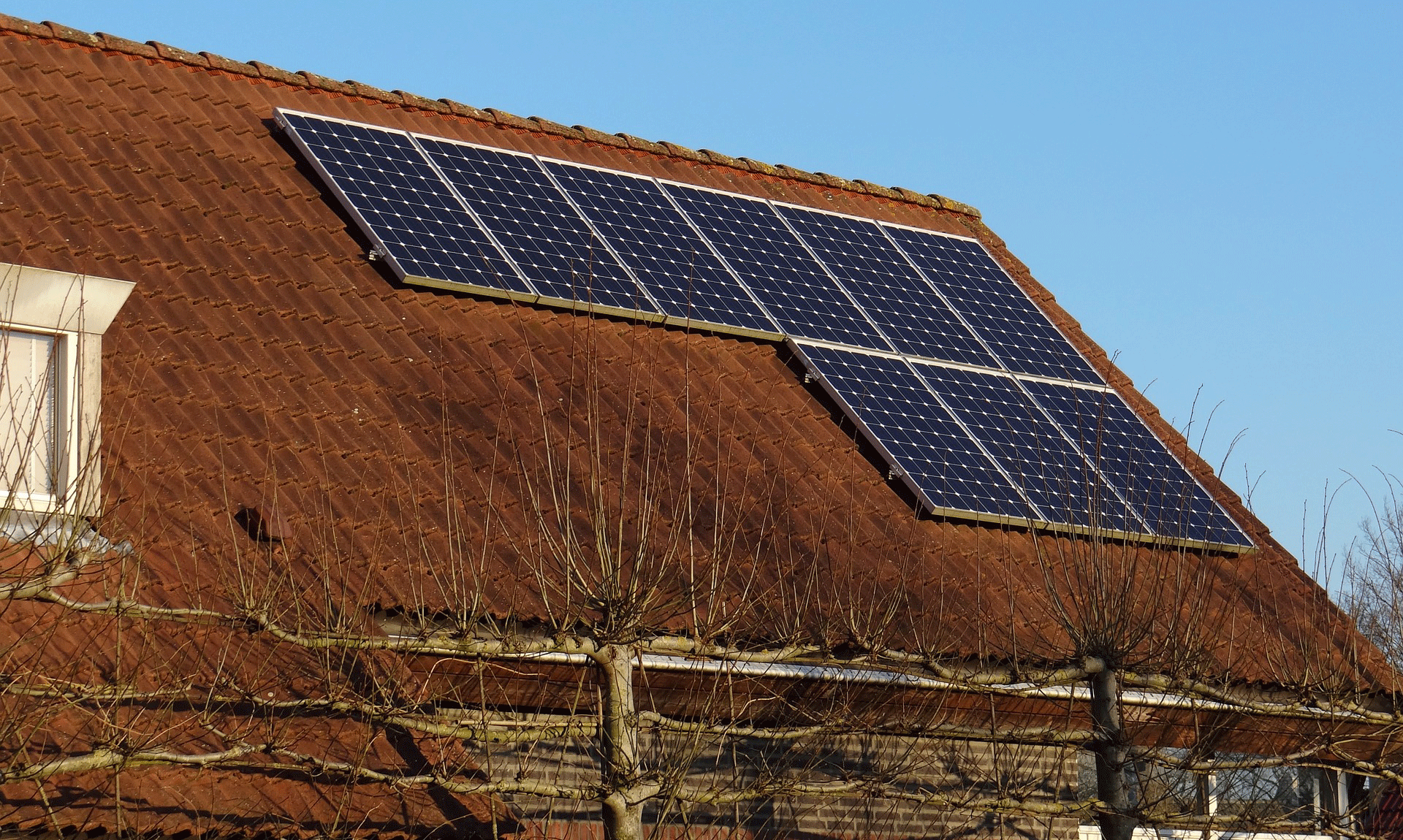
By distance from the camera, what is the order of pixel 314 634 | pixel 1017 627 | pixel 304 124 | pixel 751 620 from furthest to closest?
pixel 304 124 → pixel 1017 627 → pixel 751 620 → pixel 314 634

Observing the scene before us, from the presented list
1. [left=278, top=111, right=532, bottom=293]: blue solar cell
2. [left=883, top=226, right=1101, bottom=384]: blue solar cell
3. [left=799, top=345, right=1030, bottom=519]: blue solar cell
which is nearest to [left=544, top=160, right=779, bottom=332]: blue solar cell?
[left=799, top=345, right=1030, bottom=519]: blue solar cell

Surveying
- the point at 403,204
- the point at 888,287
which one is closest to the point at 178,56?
the point at 403,204

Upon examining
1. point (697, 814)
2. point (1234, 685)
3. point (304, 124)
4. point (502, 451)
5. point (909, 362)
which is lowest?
point (697, 814)

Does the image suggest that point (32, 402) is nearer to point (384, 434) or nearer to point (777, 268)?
point (384, 434)

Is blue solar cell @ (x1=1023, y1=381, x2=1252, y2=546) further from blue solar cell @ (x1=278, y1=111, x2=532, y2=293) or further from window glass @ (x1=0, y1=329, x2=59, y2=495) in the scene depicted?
window glass @ (x1=0, y1=329, x2=59, y2=495)

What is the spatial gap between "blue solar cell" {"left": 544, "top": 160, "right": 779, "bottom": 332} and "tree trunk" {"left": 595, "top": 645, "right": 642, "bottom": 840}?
5.30m

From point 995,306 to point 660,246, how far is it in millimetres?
3510

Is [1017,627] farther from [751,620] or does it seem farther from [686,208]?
[686,208]

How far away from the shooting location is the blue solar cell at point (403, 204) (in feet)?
41.8

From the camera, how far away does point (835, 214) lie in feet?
55.3

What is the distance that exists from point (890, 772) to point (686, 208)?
281 inches

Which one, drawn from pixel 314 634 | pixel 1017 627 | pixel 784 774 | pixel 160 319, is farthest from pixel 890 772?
pixel 160 319

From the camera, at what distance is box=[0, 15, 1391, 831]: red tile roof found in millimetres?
9328

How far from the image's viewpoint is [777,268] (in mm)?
15000
